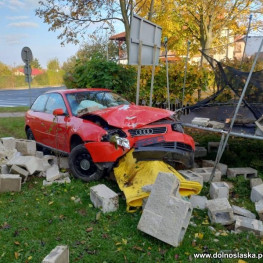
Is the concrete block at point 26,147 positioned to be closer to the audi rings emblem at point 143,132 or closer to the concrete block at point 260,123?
the audi rings emblem at point 143,132

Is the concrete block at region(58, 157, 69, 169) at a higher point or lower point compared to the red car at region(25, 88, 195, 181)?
lower

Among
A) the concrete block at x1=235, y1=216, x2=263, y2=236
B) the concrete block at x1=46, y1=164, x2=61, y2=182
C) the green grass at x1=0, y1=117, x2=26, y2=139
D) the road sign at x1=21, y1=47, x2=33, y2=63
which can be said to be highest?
the road sign at x1=21, y1=47, x2=33, y2=63

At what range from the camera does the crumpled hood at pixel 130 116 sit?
15.6 feet

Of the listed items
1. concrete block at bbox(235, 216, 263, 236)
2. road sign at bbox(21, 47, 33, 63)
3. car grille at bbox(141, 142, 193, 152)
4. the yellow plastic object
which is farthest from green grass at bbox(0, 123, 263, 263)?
road sign at bbox(21, 47, 33, 63)

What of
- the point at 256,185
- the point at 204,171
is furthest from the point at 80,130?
the point at 256,185

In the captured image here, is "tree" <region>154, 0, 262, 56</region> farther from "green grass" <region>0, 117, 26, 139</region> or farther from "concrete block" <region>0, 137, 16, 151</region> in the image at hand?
"concrete block" <region>0, 137, 16, 151</region>

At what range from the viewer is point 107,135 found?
183 inches

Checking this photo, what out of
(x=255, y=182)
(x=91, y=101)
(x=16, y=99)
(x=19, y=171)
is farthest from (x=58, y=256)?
(x=16, y=99)

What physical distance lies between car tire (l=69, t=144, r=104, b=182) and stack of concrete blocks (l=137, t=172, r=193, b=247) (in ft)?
5.70

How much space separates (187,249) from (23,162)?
3.37 meters

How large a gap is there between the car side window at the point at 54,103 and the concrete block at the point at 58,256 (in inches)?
132

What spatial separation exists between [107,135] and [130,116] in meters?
0.55

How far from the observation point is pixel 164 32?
14758mm

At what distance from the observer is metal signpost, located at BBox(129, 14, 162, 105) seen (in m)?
6.16
